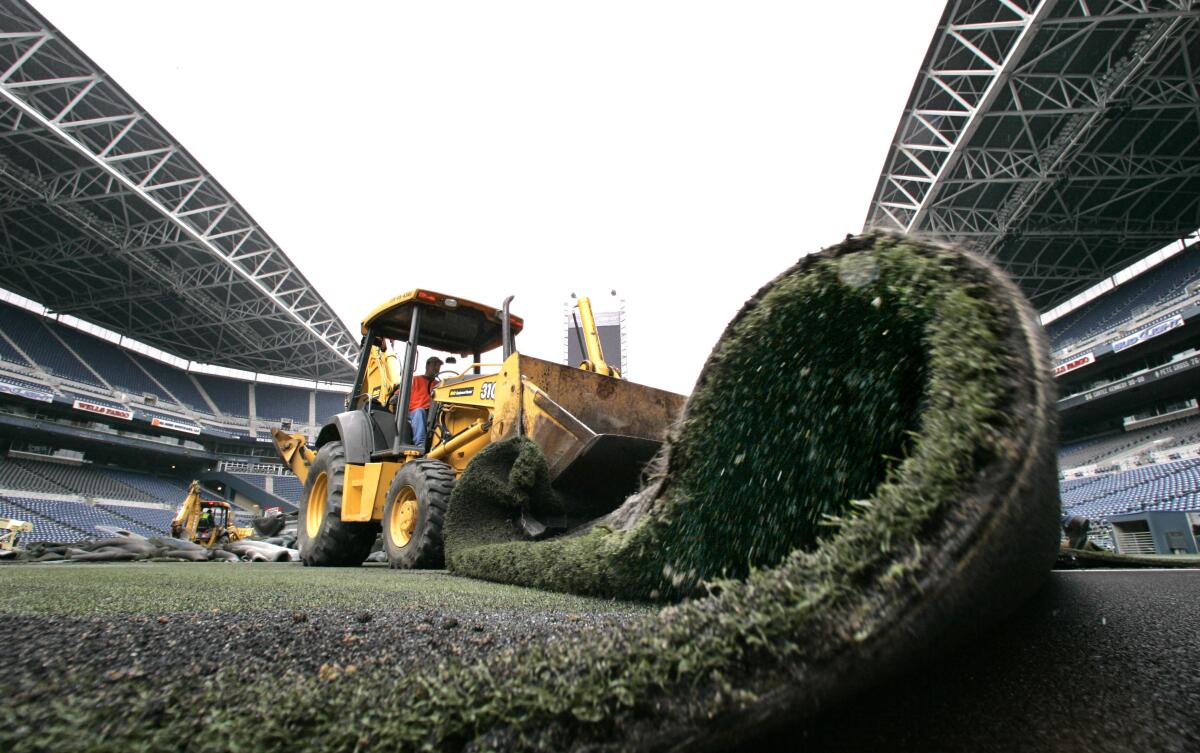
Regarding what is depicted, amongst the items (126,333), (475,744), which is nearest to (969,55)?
(475,744)

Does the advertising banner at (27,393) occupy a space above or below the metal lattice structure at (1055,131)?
below

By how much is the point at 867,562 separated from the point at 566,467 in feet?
10.6

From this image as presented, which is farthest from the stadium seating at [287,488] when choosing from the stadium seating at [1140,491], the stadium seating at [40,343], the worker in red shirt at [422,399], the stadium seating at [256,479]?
the stadium seating at [1140,491]

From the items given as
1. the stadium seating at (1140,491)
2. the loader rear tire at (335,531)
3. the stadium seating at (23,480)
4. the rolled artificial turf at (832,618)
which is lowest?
the stadium seating at (23,480)

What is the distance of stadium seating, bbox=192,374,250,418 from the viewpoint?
36.2m

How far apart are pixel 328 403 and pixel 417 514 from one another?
126 ft

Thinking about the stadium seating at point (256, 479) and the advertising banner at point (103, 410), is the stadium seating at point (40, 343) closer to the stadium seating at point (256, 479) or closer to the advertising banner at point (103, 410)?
the advertising banner at point (103, 410)

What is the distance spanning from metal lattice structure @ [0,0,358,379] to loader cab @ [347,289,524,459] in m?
16.1

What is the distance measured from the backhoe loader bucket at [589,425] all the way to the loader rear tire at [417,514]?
60 cm

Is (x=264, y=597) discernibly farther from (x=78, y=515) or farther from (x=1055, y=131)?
(x=78, y=515)

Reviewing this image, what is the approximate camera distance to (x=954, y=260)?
950 millimetres

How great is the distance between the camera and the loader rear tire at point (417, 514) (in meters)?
4.04

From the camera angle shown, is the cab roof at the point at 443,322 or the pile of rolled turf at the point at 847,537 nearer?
the pile of rolled turf at the point at 847,537

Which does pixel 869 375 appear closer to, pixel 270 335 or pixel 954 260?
pixel 954 260
